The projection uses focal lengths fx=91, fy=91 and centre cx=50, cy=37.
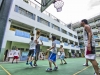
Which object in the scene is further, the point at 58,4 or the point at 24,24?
the point at 24,24

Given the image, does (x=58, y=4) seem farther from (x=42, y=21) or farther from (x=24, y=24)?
(x=42, y=21)

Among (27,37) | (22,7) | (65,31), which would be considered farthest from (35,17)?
(65,31)

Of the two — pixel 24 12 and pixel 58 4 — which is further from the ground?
pixel 24 12

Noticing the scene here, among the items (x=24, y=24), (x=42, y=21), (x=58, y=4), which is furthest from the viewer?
(x=42, y=21)

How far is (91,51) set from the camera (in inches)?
101

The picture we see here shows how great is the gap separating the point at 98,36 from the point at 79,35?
701 centimetres

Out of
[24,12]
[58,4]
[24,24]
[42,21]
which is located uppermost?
[24,12]

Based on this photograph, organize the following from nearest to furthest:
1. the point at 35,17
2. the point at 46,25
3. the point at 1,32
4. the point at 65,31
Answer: the point at 1,32 < the point at 35,17 < the point at 46,25 < the point at 65,31

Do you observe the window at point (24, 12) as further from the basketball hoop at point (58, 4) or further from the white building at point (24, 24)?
the basketball hoop at point (58, 4)

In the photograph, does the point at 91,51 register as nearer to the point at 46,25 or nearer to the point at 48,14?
the point at 46,25

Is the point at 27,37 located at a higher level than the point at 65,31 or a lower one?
lower

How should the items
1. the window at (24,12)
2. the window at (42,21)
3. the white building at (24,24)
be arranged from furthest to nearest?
the window at (42,21) < the window at (24,12) < the white building at (24,24)

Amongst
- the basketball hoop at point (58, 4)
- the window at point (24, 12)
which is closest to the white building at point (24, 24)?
the window at point (24, 12)

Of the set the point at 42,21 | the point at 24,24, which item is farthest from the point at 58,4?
the point at 42,21
